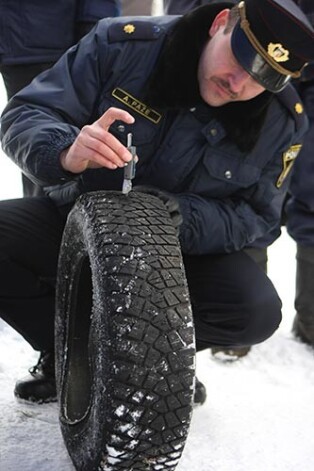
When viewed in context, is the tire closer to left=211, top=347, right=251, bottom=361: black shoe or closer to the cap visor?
the cap visor

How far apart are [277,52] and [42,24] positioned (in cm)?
107

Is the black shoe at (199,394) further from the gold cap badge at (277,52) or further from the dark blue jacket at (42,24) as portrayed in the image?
the dark blue jacket at (42,24)

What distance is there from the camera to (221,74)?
1.66 m

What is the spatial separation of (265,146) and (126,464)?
962mm

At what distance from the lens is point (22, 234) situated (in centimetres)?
181

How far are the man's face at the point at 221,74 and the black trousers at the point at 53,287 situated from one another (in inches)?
17.5

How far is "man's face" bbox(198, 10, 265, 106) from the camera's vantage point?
1630mm

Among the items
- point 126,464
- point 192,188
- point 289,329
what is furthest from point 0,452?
point 289,329

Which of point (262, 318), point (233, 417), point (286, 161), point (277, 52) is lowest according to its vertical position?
point (233, 417)

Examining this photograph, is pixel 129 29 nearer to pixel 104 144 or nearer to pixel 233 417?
pixel 104 144

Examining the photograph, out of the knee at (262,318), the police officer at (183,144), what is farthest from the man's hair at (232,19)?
the knee at (262,318)

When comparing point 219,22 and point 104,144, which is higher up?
point 219,22

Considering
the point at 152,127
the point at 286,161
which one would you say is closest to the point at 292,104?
the point at 286,161

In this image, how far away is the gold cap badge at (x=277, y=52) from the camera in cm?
155
